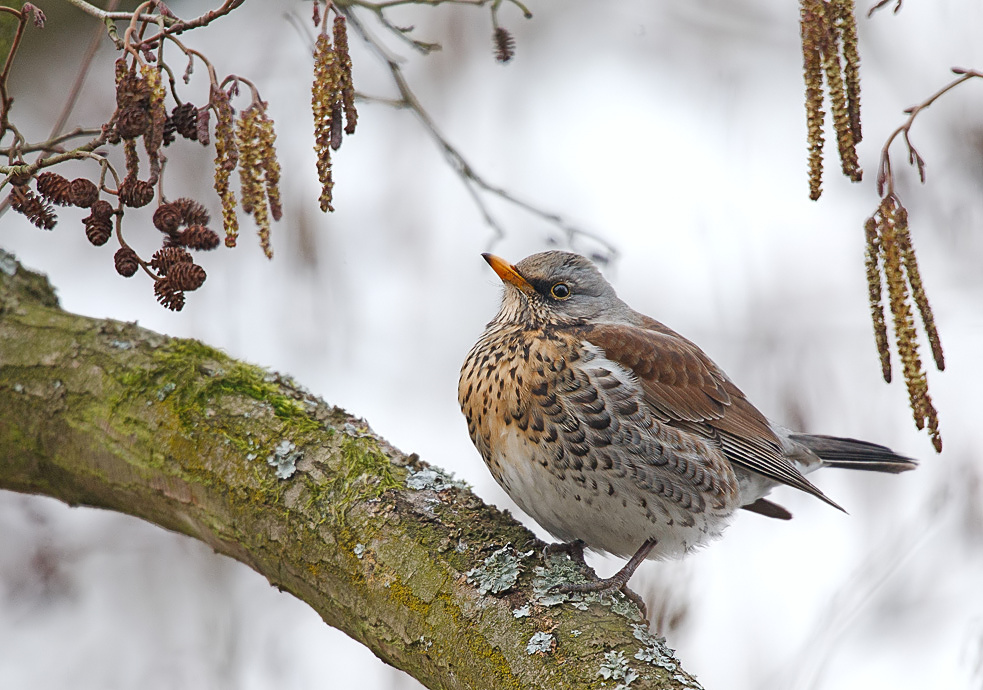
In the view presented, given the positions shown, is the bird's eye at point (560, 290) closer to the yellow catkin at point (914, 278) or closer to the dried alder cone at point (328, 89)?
the yellow catkin at point (914, 278)

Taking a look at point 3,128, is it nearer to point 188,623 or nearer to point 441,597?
point 441,597

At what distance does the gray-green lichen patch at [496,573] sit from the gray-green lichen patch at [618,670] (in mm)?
379

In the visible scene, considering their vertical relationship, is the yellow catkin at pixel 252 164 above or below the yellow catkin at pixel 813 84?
below

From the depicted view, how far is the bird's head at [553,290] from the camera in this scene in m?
3.89

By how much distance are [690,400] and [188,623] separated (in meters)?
3.30

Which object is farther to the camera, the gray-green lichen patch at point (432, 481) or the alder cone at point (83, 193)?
the gray-green lichen patch at point (432, 481)

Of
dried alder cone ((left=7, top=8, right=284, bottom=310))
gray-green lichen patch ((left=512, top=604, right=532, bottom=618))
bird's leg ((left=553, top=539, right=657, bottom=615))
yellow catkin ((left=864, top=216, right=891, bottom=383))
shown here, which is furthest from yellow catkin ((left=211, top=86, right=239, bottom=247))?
yellow catkin ((left=864, top=216, right=891, bottom=383))

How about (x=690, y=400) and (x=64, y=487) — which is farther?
(x=690, y=400)

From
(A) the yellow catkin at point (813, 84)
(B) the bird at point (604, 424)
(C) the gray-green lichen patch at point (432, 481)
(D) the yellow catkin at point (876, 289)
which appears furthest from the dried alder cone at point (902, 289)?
(C) the gray-green lichen patch at point (432, 481)

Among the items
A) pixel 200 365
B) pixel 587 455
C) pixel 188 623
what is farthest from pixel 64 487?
pixel 188 623

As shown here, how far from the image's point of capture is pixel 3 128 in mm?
2137

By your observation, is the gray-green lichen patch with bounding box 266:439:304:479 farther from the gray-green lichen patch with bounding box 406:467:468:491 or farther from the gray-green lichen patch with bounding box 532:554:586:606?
the gray-green lichen patch with bounding box 532:554:586:606

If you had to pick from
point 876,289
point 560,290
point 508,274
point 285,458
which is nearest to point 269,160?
point 285,458

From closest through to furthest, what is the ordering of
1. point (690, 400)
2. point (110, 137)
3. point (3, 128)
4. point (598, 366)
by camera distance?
point (110, 137)
point (3, 128)
point (598, 366)
point (690, 400)
